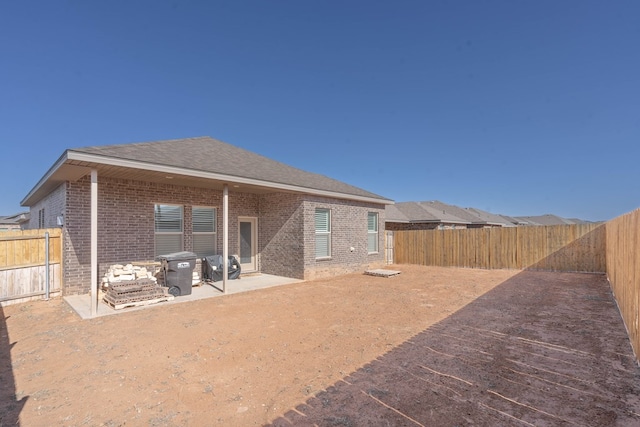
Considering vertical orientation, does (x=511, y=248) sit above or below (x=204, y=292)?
above

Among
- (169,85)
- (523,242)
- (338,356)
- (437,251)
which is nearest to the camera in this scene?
(338,356)

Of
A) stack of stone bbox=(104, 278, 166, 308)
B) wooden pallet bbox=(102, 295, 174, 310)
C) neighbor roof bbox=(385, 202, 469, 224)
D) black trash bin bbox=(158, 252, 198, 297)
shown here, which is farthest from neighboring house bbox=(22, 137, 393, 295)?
neighbor roof bbox=(385, 202, 469, 224)

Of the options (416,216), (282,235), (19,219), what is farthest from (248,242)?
(19,219)

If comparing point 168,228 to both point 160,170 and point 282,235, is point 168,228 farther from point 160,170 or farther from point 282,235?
point 282,235

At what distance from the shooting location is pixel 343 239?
12.6 m

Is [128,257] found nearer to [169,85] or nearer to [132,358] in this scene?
[132,358]

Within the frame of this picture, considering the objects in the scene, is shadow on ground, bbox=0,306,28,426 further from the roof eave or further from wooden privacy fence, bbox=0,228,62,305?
wooden privacy fence, bbox=0,228,62,305

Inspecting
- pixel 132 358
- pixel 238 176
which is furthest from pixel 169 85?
pixel 132 358

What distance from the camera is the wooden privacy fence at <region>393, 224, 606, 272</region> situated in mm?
12359

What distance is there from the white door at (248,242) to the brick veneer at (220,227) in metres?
0.21

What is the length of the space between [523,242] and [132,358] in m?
15.2

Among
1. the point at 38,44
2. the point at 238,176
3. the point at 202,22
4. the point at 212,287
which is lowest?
the point at 212,287

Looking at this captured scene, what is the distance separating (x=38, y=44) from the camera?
10.1 m

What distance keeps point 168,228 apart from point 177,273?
201 cm
